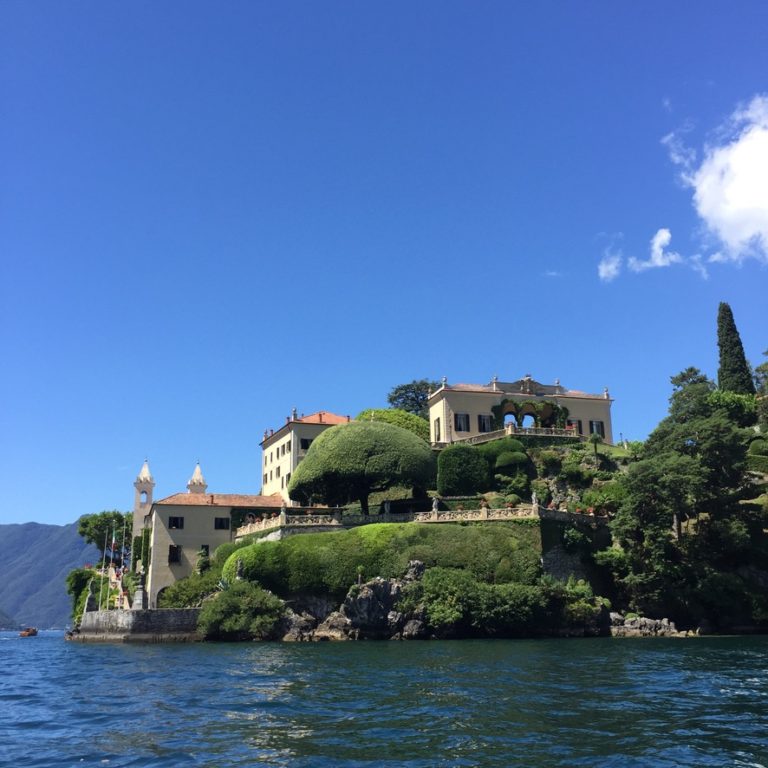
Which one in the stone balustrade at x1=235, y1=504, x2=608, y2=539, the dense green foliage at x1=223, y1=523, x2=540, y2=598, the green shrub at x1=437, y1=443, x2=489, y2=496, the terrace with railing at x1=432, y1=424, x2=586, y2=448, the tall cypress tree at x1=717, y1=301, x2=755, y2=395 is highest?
the tall cypress tree at x1=717, y1=301, x2=755, y2=395

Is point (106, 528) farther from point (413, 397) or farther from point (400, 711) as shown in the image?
point (400, 711)

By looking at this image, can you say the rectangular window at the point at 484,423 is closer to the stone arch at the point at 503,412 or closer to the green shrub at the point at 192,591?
the stone arch at the point at 503,412

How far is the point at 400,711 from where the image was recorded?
64.5ft

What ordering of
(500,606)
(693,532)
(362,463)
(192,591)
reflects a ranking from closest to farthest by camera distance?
(500,606) → (693,532) → (192,591) → (362,463)

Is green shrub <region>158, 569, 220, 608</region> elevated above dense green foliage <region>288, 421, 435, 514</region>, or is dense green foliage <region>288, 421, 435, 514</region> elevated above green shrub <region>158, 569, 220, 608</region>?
dense green foliage <region>288, 421, 435, 514</region>

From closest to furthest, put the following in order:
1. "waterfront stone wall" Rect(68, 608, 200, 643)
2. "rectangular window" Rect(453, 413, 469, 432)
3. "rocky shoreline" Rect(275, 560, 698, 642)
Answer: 1. "rocky shoreline" Rect(275, 560, 698, 642)
2. "waterfront stone wall" Rect(68, 608, 200, 643)
3. "rectangular window" Rect(453, 413, 469, 432)

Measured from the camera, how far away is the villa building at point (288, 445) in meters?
78.6

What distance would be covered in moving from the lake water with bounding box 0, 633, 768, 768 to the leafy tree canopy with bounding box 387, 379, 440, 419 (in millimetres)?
67186

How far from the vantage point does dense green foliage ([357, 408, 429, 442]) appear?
7588cm

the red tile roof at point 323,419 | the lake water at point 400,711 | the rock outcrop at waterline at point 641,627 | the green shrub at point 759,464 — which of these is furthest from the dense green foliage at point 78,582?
the green shrub at point 759,464

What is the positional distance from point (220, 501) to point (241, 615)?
22327 millimetres

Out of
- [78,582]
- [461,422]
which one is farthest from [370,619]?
[78,582]

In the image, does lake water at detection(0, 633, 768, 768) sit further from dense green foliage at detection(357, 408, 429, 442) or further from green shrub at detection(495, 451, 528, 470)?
dense green foliage at detection(357, 408, 429, 442)

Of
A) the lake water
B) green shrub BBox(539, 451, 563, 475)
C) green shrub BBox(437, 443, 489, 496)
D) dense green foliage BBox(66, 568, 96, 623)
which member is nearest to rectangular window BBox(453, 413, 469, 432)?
green shrub BBox(437, 443, 489, 496)
